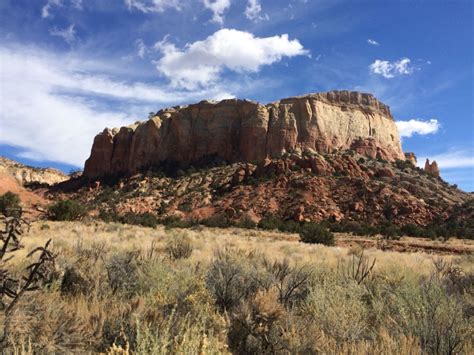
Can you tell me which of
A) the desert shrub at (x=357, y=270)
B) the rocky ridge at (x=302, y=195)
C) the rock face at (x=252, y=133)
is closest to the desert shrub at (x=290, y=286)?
the desert shrub at (x=357, y=270)

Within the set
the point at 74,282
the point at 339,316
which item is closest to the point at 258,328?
the point at 339,316

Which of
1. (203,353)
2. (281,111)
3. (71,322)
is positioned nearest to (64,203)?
(71,322)

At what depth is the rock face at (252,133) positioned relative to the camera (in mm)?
76500

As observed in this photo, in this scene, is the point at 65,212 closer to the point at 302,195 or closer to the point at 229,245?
the point at 229,245

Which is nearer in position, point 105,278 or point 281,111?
point 105,278

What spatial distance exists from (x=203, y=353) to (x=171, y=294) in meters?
3.01

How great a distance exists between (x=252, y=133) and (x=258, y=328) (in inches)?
2886

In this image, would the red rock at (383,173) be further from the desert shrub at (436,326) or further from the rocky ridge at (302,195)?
the desert shrub at (436,326)

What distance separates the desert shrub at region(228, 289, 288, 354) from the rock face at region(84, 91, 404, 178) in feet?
219

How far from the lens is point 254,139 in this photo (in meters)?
76.9

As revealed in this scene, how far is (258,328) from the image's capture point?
4734 millimetres

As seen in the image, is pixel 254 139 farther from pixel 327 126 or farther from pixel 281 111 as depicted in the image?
pixel 327 126

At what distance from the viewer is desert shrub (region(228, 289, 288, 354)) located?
4.54 meters

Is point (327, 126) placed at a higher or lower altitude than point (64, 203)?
Answer: higher
